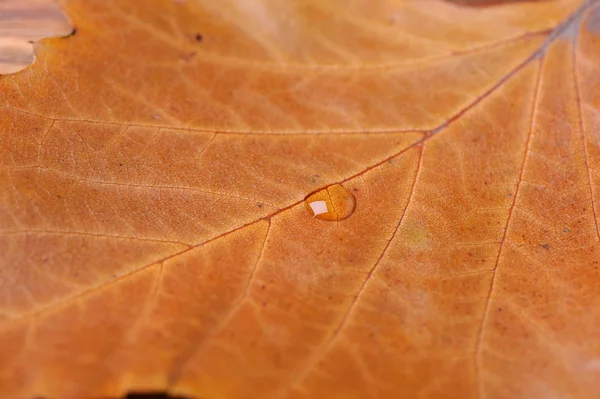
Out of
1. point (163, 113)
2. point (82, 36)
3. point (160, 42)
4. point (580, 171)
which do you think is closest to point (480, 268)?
point (580, 171)

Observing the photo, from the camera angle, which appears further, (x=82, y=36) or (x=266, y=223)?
(x=82, y=36)

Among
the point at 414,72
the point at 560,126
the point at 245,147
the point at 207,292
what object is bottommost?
the point at 207,292

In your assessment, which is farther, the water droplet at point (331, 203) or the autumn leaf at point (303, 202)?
the water droplet at point (331, 203)

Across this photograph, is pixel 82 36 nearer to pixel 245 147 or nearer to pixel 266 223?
pixel 245 147

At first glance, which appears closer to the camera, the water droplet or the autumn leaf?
the autumn leaf
